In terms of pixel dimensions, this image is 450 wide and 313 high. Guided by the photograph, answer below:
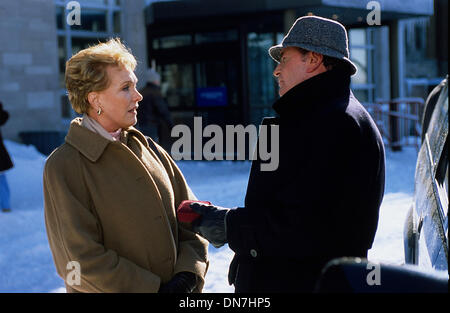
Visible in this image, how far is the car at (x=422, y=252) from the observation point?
4.68 feet

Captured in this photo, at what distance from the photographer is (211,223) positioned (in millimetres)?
2262

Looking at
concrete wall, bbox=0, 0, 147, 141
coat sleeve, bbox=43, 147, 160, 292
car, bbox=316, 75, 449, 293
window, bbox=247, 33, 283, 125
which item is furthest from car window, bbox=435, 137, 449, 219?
concrete wall, bbox=0, 0, 147, 141

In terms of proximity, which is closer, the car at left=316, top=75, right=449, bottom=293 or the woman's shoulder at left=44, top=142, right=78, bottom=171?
the car at left=316, top=75, right=449, bottom=293

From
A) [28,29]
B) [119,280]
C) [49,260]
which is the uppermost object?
[28,29]

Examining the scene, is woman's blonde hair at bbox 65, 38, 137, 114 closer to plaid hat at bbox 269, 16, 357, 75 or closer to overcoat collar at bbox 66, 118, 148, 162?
overcoat collar at bbox 66, 118, 148, 162

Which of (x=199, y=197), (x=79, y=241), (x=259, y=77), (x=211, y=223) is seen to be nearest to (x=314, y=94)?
(x=211, y=223)

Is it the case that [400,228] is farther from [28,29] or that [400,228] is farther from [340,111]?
[28,29]

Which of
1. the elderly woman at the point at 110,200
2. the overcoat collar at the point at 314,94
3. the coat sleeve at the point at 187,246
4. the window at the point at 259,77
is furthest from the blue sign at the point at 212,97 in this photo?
the overcoat collar at the point at 314,94

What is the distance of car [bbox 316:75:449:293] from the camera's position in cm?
143

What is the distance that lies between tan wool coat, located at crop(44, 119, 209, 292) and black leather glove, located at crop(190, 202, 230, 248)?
14 cm

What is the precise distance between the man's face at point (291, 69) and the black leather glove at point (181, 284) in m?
0.87

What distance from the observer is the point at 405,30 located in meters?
23.3
